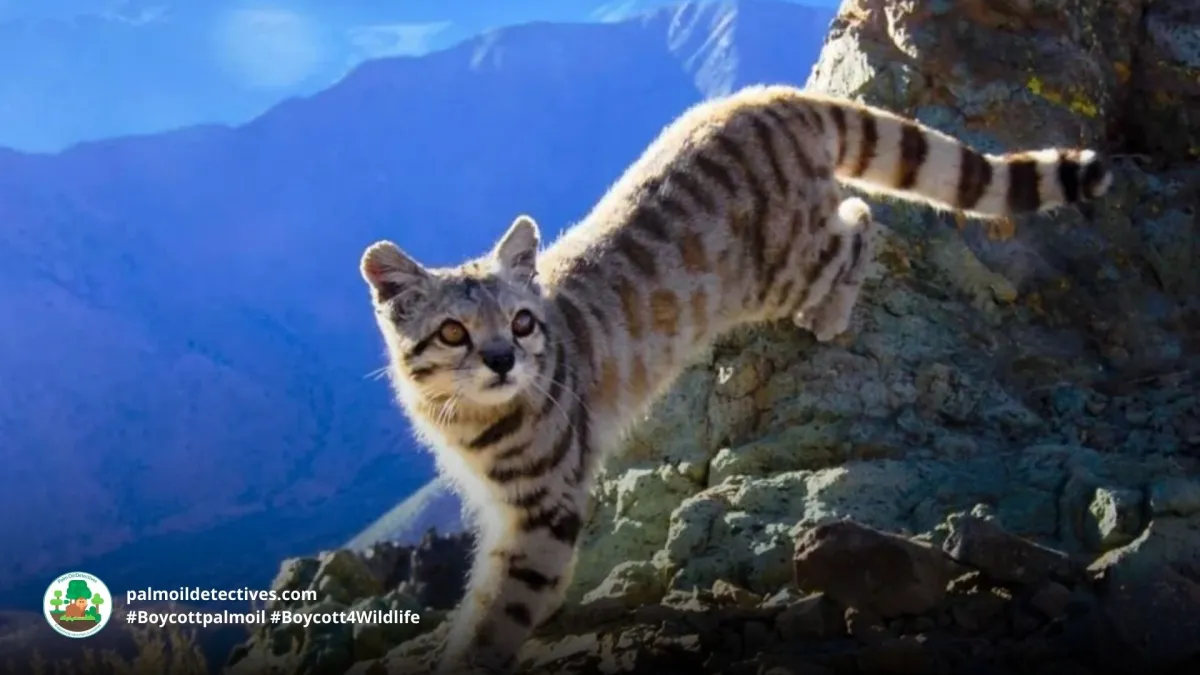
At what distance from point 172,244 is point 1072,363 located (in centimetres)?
280

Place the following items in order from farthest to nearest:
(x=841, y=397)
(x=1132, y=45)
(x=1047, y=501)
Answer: (x=1132, y=45), (x=841, y=397), (x=1047, y=501)

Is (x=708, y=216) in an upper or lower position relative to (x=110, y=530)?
upper

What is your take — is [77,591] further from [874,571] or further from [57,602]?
[874,571]

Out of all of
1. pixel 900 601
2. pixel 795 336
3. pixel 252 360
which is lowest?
pixel 900 601

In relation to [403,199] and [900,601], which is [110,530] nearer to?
[403,199]

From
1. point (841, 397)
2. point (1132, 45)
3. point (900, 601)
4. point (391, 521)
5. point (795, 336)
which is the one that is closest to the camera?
point (900, 601)

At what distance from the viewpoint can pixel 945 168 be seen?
3092mm

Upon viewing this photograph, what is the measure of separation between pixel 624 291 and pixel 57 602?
1.46 metres

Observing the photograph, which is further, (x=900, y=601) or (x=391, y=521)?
(x=391, y=521)

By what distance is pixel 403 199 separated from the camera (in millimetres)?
4227

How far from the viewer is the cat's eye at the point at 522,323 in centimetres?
260

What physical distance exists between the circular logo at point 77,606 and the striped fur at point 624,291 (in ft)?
2.29

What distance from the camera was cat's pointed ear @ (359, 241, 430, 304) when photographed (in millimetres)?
2611

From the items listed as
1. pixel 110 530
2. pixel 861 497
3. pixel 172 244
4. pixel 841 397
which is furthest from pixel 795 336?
pixel 172 244
